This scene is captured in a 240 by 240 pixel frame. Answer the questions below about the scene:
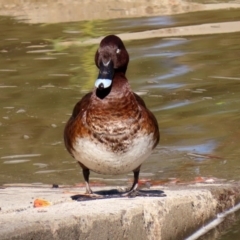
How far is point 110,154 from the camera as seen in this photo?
17.3 ft

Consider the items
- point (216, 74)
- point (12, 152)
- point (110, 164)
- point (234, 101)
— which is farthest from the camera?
point (216, 74)

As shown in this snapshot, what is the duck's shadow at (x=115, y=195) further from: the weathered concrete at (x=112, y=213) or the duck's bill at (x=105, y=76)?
the duck's bill at (x=105, y=76)

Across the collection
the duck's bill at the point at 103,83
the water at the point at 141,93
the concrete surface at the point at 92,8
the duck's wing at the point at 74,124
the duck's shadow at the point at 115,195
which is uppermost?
the duck's bill at the point at 103,83

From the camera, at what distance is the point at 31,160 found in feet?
24.9

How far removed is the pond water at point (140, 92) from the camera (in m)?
7.40

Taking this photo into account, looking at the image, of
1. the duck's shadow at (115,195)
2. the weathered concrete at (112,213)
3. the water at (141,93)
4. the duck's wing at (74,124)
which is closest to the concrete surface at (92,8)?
the water at (141,93)

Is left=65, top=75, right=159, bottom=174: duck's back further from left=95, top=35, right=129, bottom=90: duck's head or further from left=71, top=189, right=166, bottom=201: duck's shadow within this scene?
left=71, top=189, right=166, bottom=201: duck's shadow

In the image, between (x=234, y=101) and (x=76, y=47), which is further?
(x=76, y=47)

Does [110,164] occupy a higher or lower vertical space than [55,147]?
higher

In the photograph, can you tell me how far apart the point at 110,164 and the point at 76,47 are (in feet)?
23.3

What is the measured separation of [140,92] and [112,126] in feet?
14.4

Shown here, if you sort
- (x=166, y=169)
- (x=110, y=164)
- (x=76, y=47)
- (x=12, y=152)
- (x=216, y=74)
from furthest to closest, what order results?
(x=76, y=47) → (x=216, y=74) → (x=12, y=152) → (x=166, y=169) → (x=110, y=164)

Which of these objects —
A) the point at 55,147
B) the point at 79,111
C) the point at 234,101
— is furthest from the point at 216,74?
the point at 79,111

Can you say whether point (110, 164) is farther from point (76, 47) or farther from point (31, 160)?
point (76, 47)
